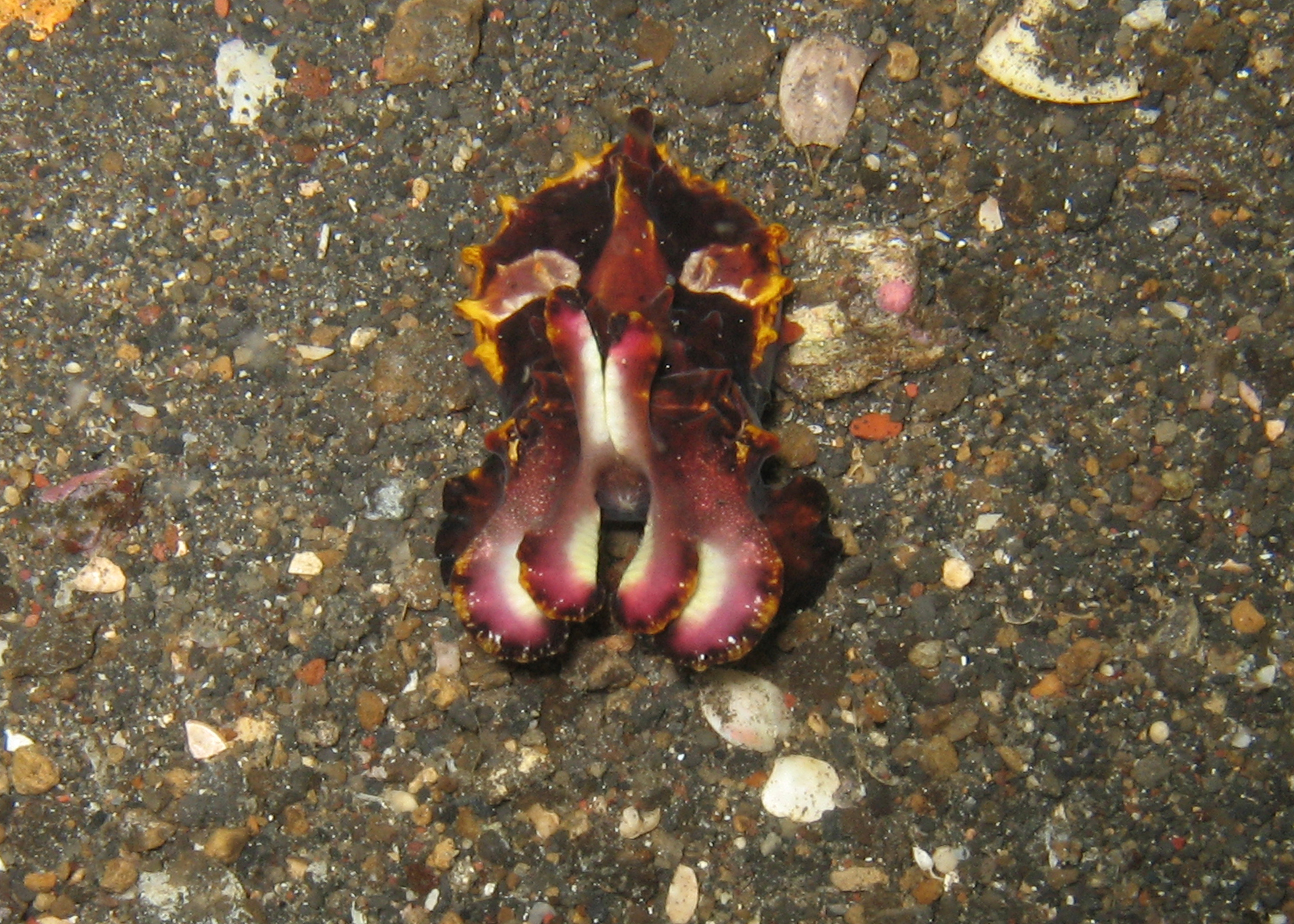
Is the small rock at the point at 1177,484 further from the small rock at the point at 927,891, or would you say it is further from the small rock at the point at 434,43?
the small rock at the point at 434,43

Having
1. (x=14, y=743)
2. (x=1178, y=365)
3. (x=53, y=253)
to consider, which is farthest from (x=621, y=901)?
(x=53, y=253)

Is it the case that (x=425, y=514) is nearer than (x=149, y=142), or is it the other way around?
(x=425, y=514)

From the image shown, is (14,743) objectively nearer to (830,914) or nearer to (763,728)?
(763,728)

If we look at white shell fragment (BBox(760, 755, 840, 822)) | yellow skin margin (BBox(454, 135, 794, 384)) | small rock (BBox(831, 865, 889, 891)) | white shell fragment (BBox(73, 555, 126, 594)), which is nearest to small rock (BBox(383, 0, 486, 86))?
yellow skin margin (BBox(454, 135, 794, 384))

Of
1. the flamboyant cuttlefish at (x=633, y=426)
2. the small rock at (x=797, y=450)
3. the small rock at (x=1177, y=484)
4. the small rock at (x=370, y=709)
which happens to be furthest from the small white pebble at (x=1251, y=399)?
the small rock at (x=370, y=709)

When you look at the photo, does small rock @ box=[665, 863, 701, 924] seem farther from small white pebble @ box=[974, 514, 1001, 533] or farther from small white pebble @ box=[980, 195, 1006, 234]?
small white pebble @ box=[980, 195, 1006, 234]

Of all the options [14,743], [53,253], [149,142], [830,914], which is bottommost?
[830,914]

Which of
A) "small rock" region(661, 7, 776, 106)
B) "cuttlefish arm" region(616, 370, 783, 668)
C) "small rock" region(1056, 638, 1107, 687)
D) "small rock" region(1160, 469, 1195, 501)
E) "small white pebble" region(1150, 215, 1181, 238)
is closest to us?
"cuttlefish arm" region(616, 370, 783, 668)
